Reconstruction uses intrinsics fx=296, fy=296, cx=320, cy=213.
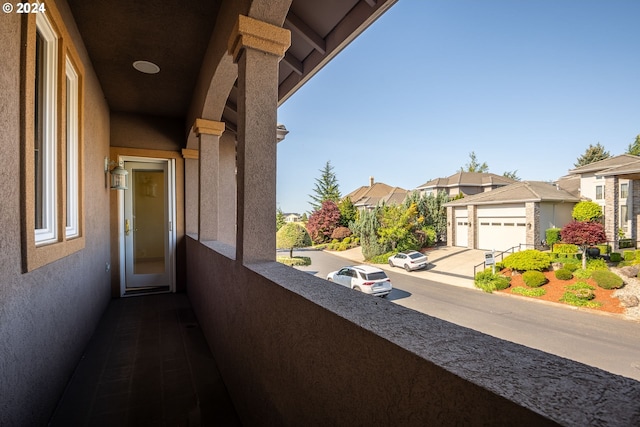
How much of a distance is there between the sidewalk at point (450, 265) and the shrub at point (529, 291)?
45.8 inches

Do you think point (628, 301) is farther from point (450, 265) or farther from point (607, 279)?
point (450, 265)

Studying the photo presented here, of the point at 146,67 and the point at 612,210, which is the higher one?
the point at 146,67

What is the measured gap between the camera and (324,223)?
17594mm

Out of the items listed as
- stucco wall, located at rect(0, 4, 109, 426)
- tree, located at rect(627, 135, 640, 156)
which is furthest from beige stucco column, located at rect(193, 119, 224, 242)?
tree, located at rect(627, 135, 640, 156)

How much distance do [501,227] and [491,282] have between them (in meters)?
4.67

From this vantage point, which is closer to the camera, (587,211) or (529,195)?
(587,211)

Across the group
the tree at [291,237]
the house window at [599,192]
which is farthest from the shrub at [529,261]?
the tree at [291,237]

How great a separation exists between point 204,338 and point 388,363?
300 cm

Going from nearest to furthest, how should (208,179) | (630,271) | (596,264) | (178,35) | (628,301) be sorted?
(178,35)
(208,179)
(628,301)
(630,271)
(596,264)

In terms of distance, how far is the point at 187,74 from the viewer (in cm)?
347

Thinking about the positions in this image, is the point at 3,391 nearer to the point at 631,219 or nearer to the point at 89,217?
the point at 89,217

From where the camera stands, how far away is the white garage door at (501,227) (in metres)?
9.78

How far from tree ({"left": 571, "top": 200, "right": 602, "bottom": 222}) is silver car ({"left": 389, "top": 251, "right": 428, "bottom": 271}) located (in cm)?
431

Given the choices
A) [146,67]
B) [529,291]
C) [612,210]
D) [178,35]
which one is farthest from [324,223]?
[178,35]
